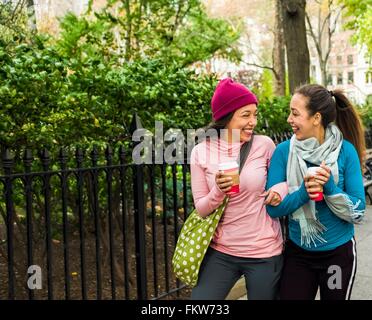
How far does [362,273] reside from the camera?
5.65 metres

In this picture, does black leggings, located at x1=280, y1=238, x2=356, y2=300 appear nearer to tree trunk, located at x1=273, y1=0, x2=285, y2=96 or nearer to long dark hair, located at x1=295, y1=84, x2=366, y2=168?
long dark hair, located at x1=295, y1=84, x2=366, y2=168

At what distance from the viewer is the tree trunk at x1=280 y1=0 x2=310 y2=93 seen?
10062 millimetres

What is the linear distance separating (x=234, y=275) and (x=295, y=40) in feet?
26.3

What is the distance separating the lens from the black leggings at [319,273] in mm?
2803

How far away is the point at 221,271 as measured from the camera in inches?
115

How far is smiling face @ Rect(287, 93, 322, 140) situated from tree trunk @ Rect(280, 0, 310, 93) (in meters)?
7.15

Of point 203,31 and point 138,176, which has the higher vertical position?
point 203,31

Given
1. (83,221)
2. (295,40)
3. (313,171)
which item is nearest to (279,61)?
(295,40)

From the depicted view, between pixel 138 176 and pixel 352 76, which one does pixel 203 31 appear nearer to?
pixel 138 176

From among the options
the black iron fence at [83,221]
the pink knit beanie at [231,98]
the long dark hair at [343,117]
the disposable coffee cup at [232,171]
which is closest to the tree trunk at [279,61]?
the black iron fence at [83,221]

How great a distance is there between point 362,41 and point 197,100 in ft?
50.3

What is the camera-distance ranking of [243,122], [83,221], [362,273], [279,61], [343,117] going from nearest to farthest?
[243,122] → [343,117] → [83,221] → [362,273] → [279,61]

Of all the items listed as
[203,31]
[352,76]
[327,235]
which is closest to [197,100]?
[327,235]

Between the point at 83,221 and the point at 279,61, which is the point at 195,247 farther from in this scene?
the point at 279,61
